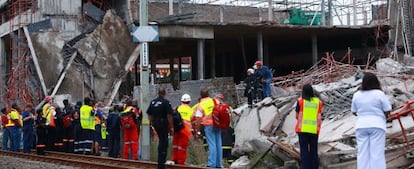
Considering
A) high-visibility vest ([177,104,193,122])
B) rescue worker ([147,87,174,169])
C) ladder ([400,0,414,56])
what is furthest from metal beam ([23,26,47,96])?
rescue worker ([147,87,174,169])

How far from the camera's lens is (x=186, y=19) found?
3381 centimetres

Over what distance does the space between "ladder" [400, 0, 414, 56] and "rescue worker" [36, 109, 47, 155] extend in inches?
776

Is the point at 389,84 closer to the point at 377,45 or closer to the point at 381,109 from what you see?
the point at 381,109

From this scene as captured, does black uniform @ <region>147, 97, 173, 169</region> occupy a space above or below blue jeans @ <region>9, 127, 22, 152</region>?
above

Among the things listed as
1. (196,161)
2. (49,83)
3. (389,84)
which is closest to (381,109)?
(196,161)

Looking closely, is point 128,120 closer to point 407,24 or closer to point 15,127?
point 15,127

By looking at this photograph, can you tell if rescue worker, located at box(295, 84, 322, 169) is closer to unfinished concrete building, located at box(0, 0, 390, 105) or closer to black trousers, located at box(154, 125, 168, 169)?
black trousers, located at box(154, 125, 168, 169)

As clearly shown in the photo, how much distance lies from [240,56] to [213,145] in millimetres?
38184

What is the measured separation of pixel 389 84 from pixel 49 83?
17249 millimetres

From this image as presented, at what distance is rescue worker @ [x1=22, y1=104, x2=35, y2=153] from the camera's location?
20.3 meters

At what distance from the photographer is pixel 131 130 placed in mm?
16656

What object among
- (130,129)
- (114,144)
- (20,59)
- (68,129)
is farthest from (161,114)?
(20,59)

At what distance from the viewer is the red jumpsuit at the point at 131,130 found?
16562mm

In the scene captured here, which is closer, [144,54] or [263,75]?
[144,54]
